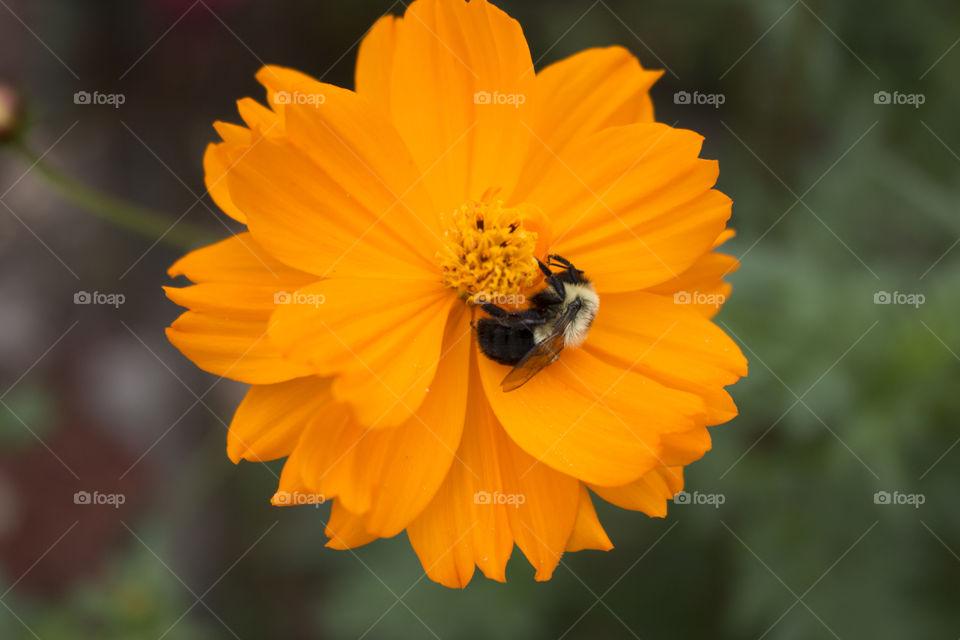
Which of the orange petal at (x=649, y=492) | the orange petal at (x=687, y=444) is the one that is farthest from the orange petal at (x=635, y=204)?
the orange petal at (x=649, y=492)

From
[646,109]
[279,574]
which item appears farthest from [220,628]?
[646,109]

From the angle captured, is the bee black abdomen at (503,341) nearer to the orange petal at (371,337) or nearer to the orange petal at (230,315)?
the orange petal at (371,337)

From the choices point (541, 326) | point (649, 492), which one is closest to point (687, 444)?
point (649, 492)

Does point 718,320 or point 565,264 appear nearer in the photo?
point 565,264

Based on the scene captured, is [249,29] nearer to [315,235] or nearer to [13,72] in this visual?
[13,72]

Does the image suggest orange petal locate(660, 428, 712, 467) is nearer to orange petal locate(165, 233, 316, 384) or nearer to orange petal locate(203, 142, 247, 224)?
orange petal locate(165, 233, 316, 384)

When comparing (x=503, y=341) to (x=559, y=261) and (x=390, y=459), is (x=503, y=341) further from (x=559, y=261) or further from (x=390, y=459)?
(x=390, y=459)

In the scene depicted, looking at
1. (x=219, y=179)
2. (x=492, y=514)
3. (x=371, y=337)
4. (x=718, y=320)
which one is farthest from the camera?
(x=718, y=320)
